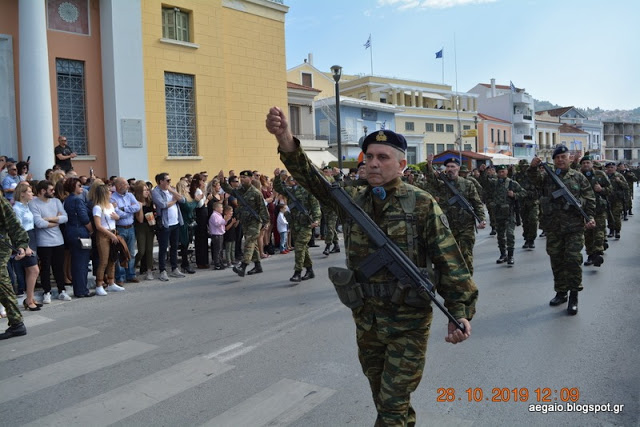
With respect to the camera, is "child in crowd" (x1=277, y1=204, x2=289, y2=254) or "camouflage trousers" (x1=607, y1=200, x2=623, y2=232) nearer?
"child in crowd" (x1=277, y1=204, x2=289, y2=254)

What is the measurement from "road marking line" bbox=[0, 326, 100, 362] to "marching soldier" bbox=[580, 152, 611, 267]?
861cm

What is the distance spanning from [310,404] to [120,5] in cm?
1605

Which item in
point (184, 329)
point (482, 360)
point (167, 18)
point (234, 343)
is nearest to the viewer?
point (482, 360)

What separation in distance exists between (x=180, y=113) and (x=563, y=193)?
14896 millimetres

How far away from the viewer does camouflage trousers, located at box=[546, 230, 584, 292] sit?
20.9 ft

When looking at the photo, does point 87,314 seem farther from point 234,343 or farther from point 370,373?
point 370,373

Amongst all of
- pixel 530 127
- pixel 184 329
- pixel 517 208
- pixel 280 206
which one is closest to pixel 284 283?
pixel 184 329

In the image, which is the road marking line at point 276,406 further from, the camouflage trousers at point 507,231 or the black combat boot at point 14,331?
the camouflage trousers at point 507,231

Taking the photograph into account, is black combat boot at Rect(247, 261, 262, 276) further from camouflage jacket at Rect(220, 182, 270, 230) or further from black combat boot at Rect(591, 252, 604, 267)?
black combat boot at Rect(591, 252, 604, 267)

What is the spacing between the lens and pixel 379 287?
2.81 m

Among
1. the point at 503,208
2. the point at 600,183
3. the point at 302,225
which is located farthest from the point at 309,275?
the point at 600,183

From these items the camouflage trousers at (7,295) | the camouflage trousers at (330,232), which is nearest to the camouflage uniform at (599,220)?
the camouflage trousers at (330,232)

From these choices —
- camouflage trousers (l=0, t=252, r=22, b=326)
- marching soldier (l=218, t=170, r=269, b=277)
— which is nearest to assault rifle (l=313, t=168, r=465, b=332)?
camouflage trousers (l=0, t=252, r=22, b=326)

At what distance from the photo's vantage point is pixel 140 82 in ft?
54.7
